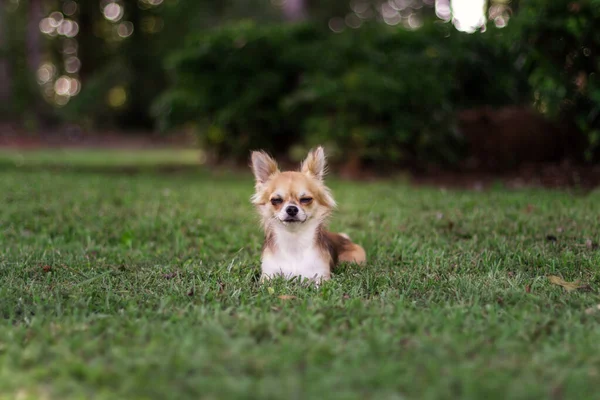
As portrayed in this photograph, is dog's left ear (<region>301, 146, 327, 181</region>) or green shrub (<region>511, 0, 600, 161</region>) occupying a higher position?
green shrub (<region>511, 0, 600, 161</region>)

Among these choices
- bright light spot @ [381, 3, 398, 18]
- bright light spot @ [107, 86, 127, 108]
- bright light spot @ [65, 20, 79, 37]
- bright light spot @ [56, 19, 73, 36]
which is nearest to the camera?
bright light spot @ [107, 86, 127, 108]

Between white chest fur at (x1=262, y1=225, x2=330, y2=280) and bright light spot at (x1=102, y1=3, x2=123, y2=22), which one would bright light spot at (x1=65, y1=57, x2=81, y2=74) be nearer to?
bright light spot at (x1=102, y1=3, x2=123, y2=22)

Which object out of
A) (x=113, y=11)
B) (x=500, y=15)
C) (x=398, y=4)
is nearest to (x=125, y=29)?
(x=113, y=11)

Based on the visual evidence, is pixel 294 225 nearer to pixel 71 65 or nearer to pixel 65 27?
pixel 65 27

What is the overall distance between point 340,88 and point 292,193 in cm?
602

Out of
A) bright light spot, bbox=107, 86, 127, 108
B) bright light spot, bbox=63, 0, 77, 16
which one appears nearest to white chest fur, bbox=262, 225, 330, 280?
bright light spot, bbox=107, 86, 127, 108

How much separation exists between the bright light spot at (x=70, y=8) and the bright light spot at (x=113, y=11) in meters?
1.54

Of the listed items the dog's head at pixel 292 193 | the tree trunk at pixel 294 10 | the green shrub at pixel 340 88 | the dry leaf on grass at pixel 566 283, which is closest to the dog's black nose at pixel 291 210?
the dog's head at pixel 292 193

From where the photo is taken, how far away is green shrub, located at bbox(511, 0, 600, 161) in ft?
25.5

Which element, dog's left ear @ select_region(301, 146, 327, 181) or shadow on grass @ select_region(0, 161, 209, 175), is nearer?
dog's left ear @ select_region(301, 146, 327, 181)

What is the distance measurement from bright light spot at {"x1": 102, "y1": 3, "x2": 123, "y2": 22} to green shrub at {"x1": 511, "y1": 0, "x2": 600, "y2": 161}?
2746cm

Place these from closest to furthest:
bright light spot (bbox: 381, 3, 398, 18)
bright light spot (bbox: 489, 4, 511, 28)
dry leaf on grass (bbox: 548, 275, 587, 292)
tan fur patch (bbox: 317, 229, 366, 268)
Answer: dry leaf on grass (bbox: 548, 275, 587, 292) < tan fur patch (bbox: 317, 229, 366, 268) < bright light spot (bbox: 489, 4, 511, 28) < bright light spot (bbox: 381, 3, 398, 18)

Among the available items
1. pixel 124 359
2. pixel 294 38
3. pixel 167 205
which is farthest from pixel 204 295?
pixel 294 38

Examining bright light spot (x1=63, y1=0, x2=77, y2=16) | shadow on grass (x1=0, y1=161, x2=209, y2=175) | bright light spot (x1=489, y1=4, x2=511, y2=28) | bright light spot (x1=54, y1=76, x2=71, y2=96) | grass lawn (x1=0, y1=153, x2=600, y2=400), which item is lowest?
shadow on grass (x1=0, y1=161, x2=209, y2=175)
